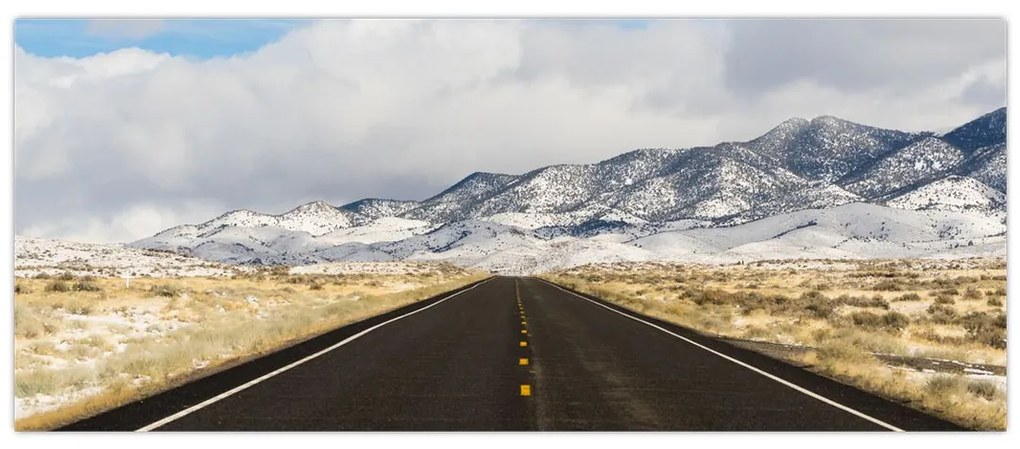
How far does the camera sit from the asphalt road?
36.3 ft

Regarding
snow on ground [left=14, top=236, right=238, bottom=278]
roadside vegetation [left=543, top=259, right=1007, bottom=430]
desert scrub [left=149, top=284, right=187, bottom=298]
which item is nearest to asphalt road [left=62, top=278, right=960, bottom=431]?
roadside vegetation [left=543, top=259, right=1007, bottom=430]

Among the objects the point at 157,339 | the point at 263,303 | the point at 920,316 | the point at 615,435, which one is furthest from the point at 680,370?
the point at 263,303

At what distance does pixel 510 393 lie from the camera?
44.4ft

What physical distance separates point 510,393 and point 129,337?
57.6ft

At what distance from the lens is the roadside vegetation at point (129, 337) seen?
13758mm

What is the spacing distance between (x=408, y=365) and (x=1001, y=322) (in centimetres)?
2421

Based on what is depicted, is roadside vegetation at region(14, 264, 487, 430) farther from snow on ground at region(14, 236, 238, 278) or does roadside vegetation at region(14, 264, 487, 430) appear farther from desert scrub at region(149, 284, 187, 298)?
snow on ground at region(14, 236, 238, 278)

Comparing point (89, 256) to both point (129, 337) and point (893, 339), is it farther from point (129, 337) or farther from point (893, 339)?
point (893, 339)

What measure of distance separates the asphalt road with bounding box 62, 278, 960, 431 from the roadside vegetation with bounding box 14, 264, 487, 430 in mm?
940

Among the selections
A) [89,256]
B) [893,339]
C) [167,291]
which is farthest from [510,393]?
[89,256]

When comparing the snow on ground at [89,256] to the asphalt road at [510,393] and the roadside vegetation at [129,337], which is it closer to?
the roadside vegetation at [129,337]

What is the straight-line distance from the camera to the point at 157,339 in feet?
85.2

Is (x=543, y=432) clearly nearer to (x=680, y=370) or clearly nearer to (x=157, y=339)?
(x=680, y=370)

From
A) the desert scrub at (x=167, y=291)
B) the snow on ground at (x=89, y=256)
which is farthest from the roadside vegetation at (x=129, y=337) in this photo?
the snow on ground at (x=89, y=256)
